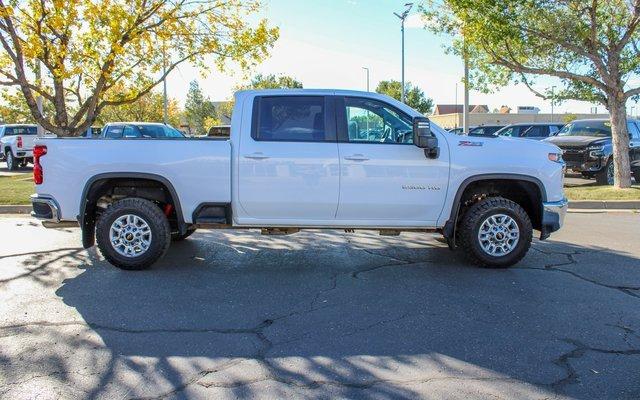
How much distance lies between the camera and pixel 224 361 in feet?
12.5

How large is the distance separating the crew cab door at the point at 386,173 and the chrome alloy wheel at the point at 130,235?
2.22m

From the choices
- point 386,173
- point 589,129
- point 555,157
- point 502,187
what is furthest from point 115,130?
point 589,129

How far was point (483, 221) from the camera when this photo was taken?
6.17 metres

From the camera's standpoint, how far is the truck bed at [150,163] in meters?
6.02

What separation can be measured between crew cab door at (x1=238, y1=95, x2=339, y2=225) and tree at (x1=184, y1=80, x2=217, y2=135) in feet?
210

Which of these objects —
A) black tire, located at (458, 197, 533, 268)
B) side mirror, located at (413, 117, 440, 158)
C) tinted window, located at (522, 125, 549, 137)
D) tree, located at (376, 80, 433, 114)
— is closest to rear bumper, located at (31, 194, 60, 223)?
side mirror, located at (413, 117, 440, 158)

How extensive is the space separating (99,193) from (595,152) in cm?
1326

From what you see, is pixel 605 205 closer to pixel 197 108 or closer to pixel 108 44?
pixel 108 44

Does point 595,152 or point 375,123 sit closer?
point 375,123

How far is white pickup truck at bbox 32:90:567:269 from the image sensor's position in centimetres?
602

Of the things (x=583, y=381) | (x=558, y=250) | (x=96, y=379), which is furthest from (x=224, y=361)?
(x=558, y=250)

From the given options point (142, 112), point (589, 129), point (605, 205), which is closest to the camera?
point (605, 205)

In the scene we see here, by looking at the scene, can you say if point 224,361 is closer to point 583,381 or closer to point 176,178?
point 583,381

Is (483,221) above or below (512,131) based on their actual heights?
below
